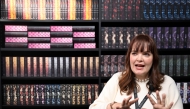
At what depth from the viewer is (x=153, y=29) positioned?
8.91 feet

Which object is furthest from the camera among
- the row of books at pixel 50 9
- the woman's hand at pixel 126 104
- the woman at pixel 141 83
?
the row of books at pixel 50 9

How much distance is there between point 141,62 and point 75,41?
3.71 feet

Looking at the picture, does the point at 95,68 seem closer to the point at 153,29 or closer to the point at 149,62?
the point at 153,29

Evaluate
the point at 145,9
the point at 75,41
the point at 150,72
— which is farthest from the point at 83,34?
the point at 150,72

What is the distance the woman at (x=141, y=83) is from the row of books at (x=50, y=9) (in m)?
1.05

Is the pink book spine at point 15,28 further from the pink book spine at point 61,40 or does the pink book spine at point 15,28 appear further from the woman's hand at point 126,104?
the woman's hand at point 126,104

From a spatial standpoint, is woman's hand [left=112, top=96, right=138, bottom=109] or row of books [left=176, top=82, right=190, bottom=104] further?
row of books [left=176, top=82, right=190, bottom=104]

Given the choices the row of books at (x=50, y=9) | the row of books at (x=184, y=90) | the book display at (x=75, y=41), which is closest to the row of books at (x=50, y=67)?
the book display at (x=75, y=41)

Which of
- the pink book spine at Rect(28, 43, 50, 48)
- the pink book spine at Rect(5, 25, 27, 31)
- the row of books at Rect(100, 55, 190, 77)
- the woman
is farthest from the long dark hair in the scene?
the pink book spine at Rect(5, 25, 27, 31)

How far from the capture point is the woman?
5.68ft

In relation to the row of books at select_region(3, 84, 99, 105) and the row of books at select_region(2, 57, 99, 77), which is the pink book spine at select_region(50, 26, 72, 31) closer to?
the row of books at select_region(2, 57, 99, 77)

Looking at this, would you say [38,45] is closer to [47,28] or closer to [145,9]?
[47,28]

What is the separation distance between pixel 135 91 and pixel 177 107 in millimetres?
288

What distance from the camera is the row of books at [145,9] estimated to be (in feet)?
8.82
